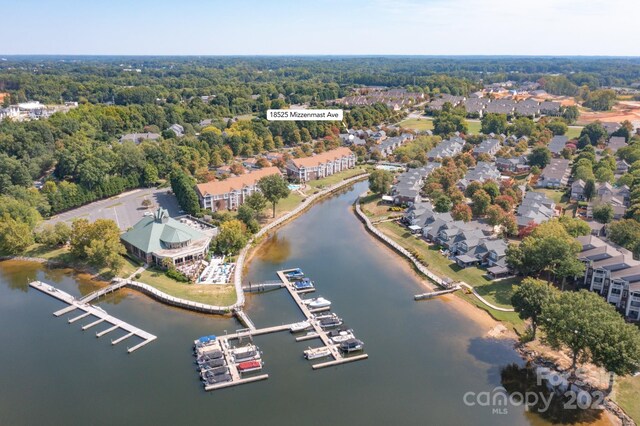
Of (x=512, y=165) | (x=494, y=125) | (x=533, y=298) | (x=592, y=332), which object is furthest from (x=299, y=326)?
(x=494, y=125)

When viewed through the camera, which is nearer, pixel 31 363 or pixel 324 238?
pixel 31 363

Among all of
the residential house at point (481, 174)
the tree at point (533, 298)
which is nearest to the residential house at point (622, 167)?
the residential house at point (481, 174)

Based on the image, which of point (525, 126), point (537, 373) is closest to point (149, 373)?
point (537, 373)

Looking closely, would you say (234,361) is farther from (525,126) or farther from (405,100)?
(405,100)

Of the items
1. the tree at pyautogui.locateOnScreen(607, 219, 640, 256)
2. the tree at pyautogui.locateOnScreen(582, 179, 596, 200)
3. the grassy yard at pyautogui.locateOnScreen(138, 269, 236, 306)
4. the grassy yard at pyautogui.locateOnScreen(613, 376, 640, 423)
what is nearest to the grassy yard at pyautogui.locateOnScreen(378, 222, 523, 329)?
the grassy yard at pyautogui.locateOnScreen(613, 376, 640, 423)

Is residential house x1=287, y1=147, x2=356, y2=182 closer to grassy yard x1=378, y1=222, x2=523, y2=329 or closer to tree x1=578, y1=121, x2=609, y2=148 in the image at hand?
grassy yard x1=378, y1=222, x2=523, y2=329

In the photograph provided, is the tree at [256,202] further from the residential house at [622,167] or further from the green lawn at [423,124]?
the green lawn at [423,124]
